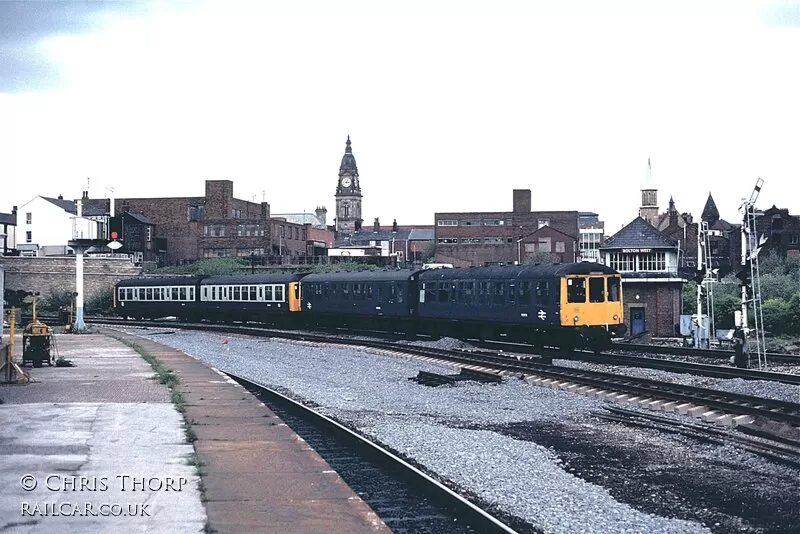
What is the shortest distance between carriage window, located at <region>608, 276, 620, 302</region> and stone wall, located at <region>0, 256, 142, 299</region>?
169 ft

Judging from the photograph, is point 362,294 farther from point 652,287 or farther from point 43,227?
point 43,227

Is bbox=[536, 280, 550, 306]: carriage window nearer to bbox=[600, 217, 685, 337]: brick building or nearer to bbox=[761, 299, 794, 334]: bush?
bbox=[600, 217, 685, 337]: brick building

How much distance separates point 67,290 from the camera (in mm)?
70938

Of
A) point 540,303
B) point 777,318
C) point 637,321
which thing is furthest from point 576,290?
point 777,318

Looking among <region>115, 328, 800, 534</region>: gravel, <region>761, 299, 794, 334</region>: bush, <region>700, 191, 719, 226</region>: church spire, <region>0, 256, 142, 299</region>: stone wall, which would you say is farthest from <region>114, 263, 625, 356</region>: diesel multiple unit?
<region>700, 191, 719, 226</region>: church spire

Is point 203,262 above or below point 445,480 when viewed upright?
above

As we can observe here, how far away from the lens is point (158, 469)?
10141 mm

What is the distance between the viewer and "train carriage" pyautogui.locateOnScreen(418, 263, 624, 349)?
2642 centimetres

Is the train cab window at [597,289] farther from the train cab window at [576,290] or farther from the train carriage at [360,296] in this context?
the train carriage at [360,296]

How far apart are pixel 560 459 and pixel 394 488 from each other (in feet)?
9.07

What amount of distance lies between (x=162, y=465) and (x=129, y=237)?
84.3 metres

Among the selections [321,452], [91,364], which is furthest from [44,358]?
[321,452]

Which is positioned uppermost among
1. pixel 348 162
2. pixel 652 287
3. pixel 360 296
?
pixel 348 162

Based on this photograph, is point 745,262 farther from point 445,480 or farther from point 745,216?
point 445,480
